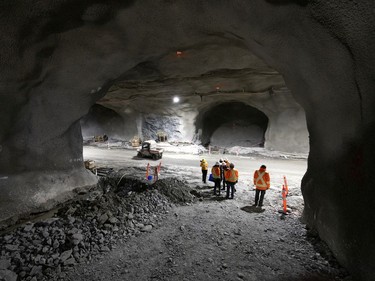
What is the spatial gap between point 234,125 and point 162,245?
2135 cm

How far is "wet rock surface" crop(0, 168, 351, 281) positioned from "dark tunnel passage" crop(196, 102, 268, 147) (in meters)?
17.4

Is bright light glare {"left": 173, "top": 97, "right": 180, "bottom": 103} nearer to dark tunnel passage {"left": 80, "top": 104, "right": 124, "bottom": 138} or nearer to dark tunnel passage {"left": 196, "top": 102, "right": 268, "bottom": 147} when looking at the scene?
dark tunnel passage {"left": 196, "top": 102, "right": 268, "bottom": 147}

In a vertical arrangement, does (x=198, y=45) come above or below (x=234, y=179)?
above

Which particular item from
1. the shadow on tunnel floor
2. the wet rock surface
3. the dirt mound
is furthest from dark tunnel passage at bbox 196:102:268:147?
the wet rock surface

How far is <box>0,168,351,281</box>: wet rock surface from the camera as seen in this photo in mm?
3975

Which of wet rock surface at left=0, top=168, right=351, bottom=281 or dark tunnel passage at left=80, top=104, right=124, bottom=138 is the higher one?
dark tunnel passage at left=80, top=104, right=124, bottom=138

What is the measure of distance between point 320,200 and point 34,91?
26.6 feet

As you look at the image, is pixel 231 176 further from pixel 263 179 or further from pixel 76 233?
pixel 76 233

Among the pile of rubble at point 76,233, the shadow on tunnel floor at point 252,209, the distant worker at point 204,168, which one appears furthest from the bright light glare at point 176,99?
the shadow on tunnel floor at point 252,209

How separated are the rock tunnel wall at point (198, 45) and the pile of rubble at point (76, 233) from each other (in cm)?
182

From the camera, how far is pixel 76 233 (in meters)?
4.91

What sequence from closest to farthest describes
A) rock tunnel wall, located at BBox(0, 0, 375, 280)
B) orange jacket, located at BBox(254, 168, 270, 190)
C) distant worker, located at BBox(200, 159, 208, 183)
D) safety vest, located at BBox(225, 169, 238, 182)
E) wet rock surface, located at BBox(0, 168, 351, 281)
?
rock tunnel wall, located at BBox(0, 0, 375, 280) < wet rock surface, located at BBox(0, 168, 351, 281) < orange jacket, located at BBox(254, 168, 270, 190) < safety vest, located at BBox(225, 169, 238, 182) < distant worker, located at BBox(200, 159, 208, 183)

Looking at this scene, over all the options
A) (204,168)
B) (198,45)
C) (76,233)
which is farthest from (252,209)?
(198,45)

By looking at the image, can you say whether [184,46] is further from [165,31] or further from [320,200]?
[320,200]
